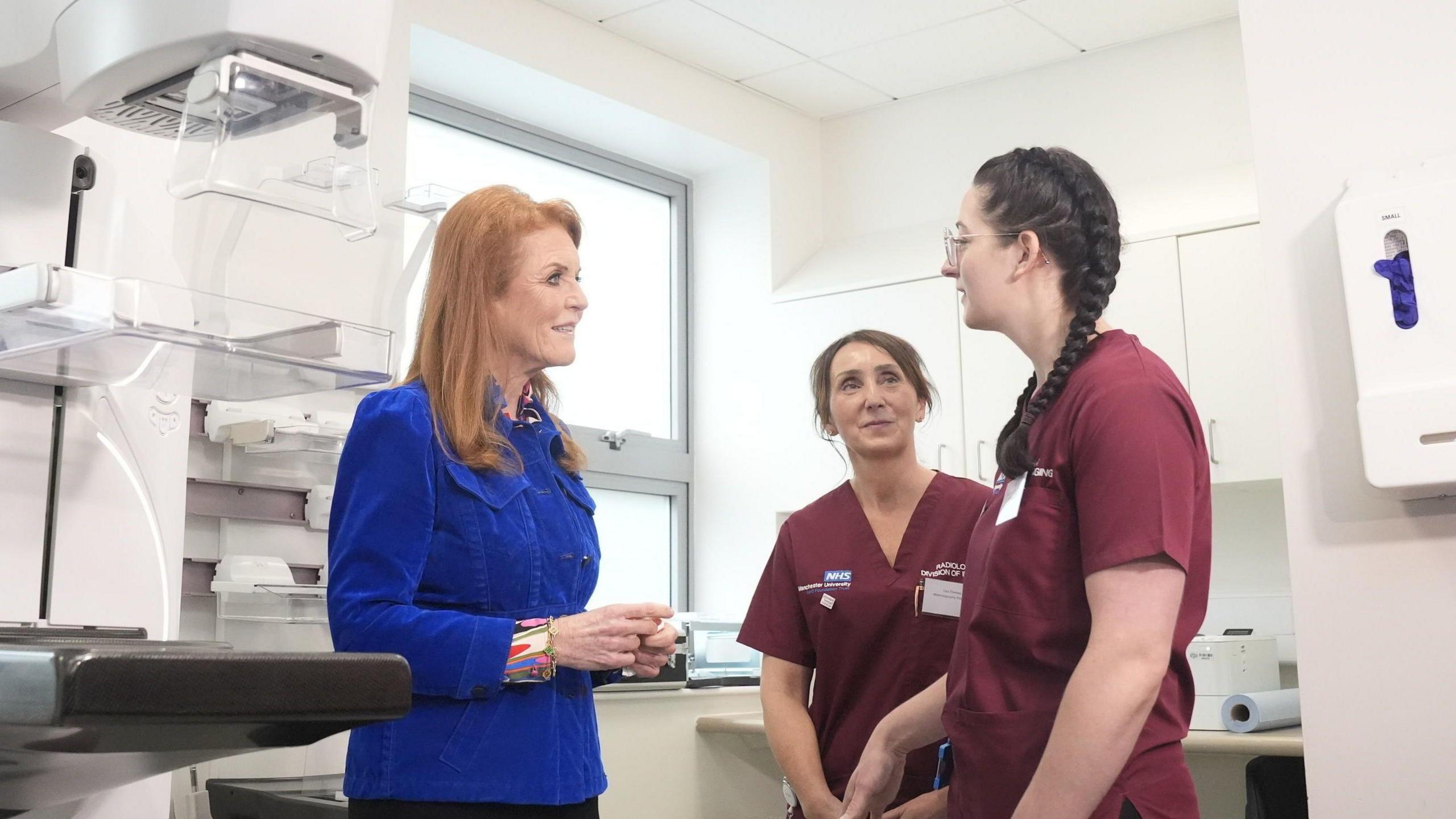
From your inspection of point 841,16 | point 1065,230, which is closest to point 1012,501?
point 1065,230

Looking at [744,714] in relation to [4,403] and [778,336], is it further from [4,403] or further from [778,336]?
[4,403]

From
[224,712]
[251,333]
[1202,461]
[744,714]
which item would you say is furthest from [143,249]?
[744,714]

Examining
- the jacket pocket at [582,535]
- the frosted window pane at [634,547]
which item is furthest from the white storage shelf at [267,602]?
the frosted window pane at [634,547]

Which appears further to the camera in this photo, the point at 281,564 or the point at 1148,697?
the point at 281,564

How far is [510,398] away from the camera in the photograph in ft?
5.37

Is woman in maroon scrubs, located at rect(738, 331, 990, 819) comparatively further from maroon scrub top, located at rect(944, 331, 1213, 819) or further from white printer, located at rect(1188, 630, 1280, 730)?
white printer, located at rect(1188, 630, 1280, 730)

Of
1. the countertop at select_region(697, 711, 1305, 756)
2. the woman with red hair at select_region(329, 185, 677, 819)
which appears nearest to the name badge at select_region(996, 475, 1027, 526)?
the woman with red hair at select_region(329, 185, 677, 819)

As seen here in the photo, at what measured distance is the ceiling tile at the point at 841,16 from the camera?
3.80 meters

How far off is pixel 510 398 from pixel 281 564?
1351mm

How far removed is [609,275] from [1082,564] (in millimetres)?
3340

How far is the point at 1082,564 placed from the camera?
52.0 inches

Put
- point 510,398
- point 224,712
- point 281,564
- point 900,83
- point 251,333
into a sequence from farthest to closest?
point 900,83, point 281,564, point 510,398, point 251,333, point 224,712

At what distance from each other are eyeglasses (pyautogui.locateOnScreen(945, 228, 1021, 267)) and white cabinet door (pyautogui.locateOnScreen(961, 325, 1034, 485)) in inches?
90.3

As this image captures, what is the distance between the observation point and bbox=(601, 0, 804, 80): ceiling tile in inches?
153
